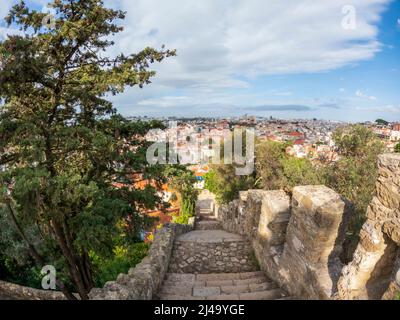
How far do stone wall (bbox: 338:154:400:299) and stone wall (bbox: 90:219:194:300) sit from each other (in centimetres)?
274

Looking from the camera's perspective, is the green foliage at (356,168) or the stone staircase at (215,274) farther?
the green foliage at (356,168)

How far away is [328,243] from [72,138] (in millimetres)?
4922

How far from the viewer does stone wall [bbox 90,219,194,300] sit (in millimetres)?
4578

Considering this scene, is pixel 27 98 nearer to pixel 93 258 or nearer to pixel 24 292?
pixel 24 292

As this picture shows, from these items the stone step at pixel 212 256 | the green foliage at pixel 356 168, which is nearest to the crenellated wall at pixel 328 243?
the stone step at pixel 212 256

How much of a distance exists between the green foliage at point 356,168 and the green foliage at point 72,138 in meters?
7.35

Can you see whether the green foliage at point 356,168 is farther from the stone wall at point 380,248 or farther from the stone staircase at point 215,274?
the stone wall at point 380,248

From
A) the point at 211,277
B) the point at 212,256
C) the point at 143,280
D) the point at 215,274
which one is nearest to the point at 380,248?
the point at 143,280

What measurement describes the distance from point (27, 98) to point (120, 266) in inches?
264

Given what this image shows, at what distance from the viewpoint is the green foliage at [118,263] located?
10.9 m

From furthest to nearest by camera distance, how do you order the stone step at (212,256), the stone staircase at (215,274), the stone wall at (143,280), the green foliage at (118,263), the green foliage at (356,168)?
the green foliage at (356,168), the green foliage at (118,263), the stone step at (212,256), the stone staircase at (215,274), the stone wall at (143,280)

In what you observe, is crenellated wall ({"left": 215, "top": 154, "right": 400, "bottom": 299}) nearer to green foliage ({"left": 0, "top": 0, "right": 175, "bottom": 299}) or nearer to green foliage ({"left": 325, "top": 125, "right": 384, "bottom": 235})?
green foliage ({"left": 0, "top": 0, "right": 175, "bottom": 299})

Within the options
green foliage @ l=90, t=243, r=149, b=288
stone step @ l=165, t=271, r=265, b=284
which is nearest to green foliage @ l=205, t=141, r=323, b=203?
green foliage @ l=90, t=243, r=149, b=288

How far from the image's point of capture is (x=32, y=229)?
39.5 feet
